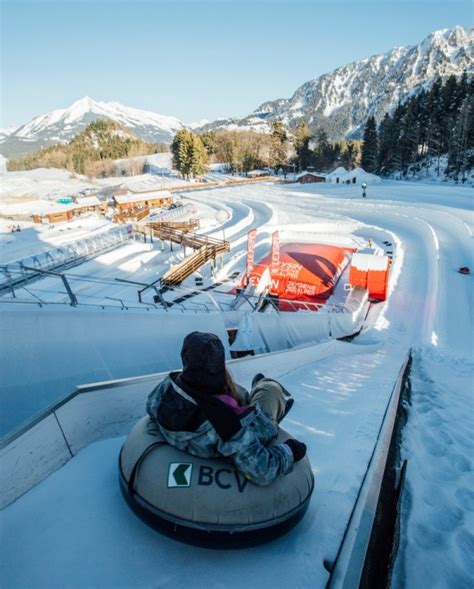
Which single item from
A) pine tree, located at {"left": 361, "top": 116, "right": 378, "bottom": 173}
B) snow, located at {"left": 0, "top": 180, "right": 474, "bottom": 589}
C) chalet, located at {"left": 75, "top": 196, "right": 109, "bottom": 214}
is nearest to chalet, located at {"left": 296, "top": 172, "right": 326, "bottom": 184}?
pine tree, located at {"left": 361, "top": 116, "right": 378, "bottom": 173}

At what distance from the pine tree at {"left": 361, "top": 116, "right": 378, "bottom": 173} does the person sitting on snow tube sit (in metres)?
55.7

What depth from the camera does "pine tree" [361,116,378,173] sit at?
49219mm

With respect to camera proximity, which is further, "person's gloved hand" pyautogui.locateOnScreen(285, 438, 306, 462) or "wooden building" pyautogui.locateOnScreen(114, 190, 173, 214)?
"wooden building" pyautogui.locateOnScreen(114, 190, 173, 214)

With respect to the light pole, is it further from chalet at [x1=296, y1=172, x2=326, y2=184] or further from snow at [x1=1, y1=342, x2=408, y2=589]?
snow at [x1=1, y1=342, x2=408, y2=589]

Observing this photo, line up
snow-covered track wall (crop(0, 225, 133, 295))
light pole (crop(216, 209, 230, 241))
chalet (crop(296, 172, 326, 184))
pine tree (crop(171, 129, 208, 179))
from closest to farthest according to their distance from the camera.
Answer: snow-covered track wall (crop(0, 225, 133, 295))
light pole (crop(216, 209, 230, 241))
chalet (crop(296, 172, 326, 184))
pine tree (crop(171, 129, 208, 179))


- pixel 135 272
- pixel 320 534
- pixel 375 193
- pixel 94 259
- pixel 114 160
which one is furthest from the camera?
pixel 114 160

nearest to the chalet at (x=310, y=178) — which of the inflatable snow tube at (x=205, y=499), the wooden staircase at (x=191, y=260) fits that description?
the wooden staircase at (x=191, y=260)

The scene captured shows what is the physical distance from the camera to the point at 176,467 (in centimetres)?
176

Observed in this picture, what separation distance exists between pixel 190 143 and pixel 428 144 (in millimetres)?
36147

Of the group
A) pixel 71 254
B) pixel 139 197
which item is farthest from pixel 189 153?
pixel 71 254

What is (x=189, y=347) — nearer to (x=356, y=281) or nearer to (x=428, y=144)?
(x=356, y=281)

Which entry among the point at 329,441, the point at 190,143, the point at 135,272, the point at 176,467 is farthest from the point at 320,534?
the point at 190,143

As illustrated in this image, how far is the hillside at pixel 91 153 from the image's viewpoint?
82238 millimetres

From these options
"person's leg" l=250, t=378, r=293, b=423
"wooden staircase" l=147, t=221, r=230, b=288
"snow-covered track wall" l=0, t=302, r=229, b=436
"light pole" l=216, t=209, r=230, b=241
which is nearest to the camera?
"person's leg" l=250, t=378, r=293, b=423
